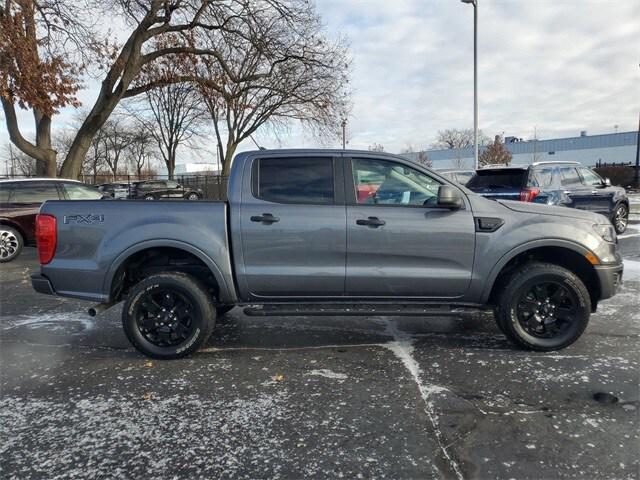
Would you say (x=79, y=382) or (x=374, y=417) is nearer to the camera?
(x=374, y=417)

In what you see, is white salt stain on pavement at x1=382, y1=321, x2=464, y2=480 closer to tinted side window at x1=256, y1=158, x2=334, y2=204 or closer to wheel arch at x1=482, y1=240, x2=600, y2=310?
wheel arch at x1=482, y1=240, x2=600, y2=310

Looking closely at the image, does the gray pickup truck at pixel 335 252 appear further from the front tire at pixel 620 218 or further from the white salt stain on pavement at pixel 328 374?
the front tire at pixel 620 218

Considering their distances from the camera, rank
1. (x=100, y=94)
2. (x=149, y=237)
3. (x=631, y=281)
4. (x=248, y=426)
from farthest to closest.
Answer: (x=100, y=94), (x=631, y=281), (x=149, y=237), (x=248, y=426)

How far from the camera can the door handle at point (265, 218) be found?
4098mm

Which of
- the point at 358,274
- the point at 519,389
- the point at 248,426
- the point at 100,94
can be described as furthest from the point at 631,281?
the point at 100,94

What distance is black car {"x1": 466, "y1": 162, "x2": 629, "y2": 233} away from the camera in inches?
355

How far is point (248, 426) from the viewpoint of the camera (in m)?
3.06

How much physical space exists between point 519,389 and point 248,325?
2.94 m

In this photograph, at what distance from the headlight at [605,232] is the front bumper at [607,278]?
249mm

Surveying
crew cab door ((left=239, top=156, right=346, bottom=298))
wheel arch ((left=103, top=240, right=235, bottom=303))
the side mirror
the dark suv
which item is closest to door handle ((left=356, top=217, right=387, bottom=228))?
crew cab door ((left=239, top=156, right=346, bottom=298))

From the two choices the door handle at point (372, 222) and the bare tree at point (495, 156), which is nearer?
the door handle at point (372, 222)

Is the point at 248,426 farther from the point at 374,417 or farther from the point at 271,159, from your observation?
the point at 271,159

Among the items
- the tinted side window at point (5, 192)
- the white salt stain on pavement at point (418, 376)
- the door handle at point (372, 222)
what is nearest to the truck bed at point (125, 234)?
the door handle at point (372, 222)

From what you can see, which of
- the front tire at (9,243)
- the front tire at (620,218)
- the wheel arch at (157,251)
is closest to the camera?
the wheel arch at (157,251)
